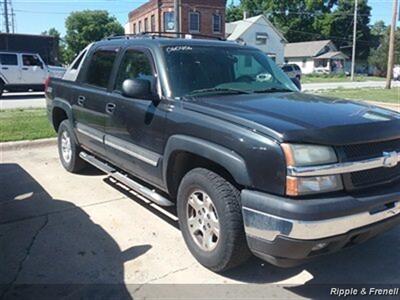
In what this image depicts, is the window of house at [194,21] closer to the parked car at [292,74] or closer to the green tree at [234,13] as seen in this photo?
the parked car at [292,74]

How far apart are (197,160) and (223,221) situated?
691 mm

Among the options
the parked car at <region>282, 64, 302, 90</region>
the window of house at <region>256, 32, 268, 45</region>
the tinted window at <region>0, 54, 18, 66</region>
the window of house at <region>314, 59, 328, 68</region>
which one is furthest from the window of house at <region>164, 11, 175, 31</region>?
the window of house at <region>314, 59, 328, 68</region>

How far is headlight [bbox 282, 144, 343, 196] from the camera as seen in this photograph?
2883 millimetres

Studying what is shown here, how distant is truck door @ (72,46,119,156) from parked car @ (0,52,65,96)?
1399cm

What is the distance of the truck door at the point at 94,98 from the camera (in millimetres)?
5078

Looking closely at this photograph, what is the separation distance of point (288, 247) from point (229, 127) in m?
0.95

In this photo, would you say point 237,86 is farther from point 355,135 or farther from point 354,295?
point 354,295

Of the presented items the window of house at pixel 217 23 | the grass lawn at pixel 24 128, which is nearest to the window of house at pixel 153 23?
the window of house at pixel 217 23

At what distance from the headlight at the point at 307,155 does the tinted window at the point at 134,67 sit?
1.88 meters

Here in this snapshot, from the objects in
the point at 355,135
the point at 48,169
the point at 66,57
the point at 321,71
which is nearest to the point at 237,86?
the point at 355,135

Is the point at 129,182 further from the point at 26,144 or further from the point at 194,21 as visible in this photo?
the point at 194,21

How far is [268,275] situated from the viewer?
3.60 meters

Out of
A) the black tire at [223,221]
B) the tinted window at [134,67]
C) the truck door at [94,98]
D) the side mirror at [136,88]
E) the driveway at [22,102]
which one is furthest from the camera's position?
the driveway at [22,102]

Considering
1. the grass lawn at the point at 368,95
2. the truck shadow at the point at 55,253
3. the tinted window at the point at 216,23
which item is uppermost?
the tinted window at the point at 216,23
